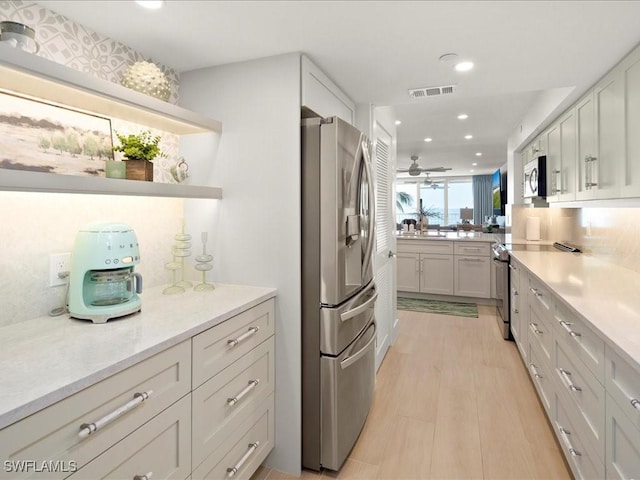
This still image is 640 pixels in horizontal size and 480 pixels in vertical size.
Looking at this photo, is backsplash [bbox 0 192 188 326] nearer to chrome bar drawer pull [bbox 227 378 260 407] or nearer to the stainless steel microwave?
chrome bar drawer pull [bbox 227 378 260 407]

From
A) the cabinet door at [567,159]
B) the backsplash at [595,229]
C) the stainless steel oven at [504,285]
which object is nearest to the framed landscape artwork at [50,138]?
the cabinet door at [567,159]

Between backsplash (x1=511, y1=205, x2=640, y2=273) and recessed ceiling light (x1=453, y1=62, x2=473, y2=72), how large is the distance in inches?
59.3

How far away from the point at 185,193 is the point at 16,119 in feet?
2.17

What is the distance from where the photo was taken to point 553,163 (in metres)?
3.23

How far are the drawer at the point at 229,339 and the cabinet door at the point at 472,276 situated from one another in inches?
160

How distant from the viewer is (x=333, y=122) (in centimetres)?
179

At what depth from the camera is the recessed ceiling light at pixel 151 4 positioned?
141 cm

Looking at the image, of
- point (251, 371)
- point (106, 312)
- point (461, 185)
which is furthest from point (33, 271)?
point (461, 185)

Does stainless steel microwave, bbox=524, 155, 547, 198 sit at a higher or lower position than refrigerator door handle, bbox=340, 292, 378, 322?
higher

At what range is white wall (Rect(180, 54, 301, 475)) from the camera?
73.4 inches

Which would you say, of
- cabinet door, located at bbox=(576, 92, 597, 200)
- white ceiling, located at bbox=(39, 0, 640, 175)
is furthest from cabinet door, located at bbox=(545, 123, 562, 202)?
white ceiling, located at bbox=(39, 0, 640, 175)

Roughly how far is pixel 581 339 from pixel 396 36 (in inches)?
62.7

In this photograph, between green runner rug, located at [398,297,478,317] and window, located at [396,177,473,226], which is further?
window, located at [396,177,473,226]

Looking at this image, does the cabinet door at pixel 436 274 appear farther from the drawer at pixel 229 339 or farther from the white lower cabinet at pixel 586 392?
the drawer at pixel 229 339
